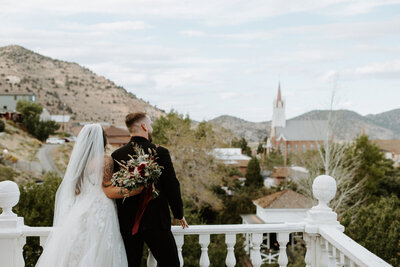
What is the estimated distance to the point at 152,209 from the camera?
8.73ft

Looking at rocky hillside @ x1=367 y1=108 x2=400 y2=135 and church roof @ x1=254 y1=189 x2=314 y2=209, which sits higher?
rocky hillside @ x1=367 y1=108 x2=400 y2=135

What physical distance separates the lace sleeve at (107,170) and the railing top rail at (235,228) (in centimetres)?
64

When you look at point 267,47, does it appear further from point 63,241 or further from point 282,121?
point 63,241

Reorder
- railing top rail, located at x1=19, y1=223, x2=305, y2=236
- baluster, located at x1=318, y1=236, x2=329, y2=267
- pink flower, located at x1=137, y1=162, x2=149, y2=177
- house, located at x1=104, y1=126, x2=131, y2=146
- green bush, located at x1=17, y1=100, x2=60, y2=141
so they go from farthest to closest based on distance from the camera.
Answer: house, located at x1=104, y1=126, x2=131, y2=146 → green bush, located at x1=17, y1=100, x2=60, y2=141 → baluster, located at x1=318, y1=236, x2=329, y2=267 → railing top rail, located at x1=19, y1=223, x2=305, y2=236 → pink flower, located at x1=137, y1=162, x2=149, y2=177

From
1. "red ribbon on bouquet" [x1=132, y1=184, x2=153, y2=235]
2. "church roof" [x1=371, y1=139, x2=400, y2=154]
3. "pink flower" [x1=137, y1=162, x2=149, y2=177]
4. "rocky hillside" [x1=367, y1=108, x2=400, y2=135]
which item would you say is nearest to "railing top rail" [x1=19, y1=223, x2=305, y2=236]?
"red ribbon on bouquet" [x1=132, y1=184, x2=153, y2=235]

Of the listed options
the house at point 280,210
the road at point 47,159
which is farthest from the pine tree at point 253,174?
the road at point 47,159

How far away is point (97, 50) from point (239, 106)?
3218 cm

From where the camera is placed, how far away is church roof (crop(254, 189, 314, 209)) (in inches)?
878

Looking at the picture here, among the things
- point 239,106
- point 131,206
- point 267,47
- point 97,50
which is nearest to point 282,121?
point 239,106

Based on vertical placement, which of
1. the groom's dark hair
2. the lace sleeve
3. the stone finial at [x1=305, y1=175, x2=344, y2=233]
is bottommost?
the stone finial at [x1=305, y1=175, x2=344, y2=233]

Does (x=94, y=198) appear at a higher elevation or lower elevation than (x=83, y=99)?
lower

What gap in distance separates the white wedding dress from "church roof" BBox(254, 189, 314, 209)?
20111 mm

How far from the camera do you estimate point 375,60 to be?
57.4m

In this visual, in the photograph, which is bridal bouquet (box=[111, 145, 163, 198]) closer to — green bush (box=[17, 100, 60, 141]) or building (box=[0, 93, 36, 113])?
green bush (box=[17, 100, 60, 141])
